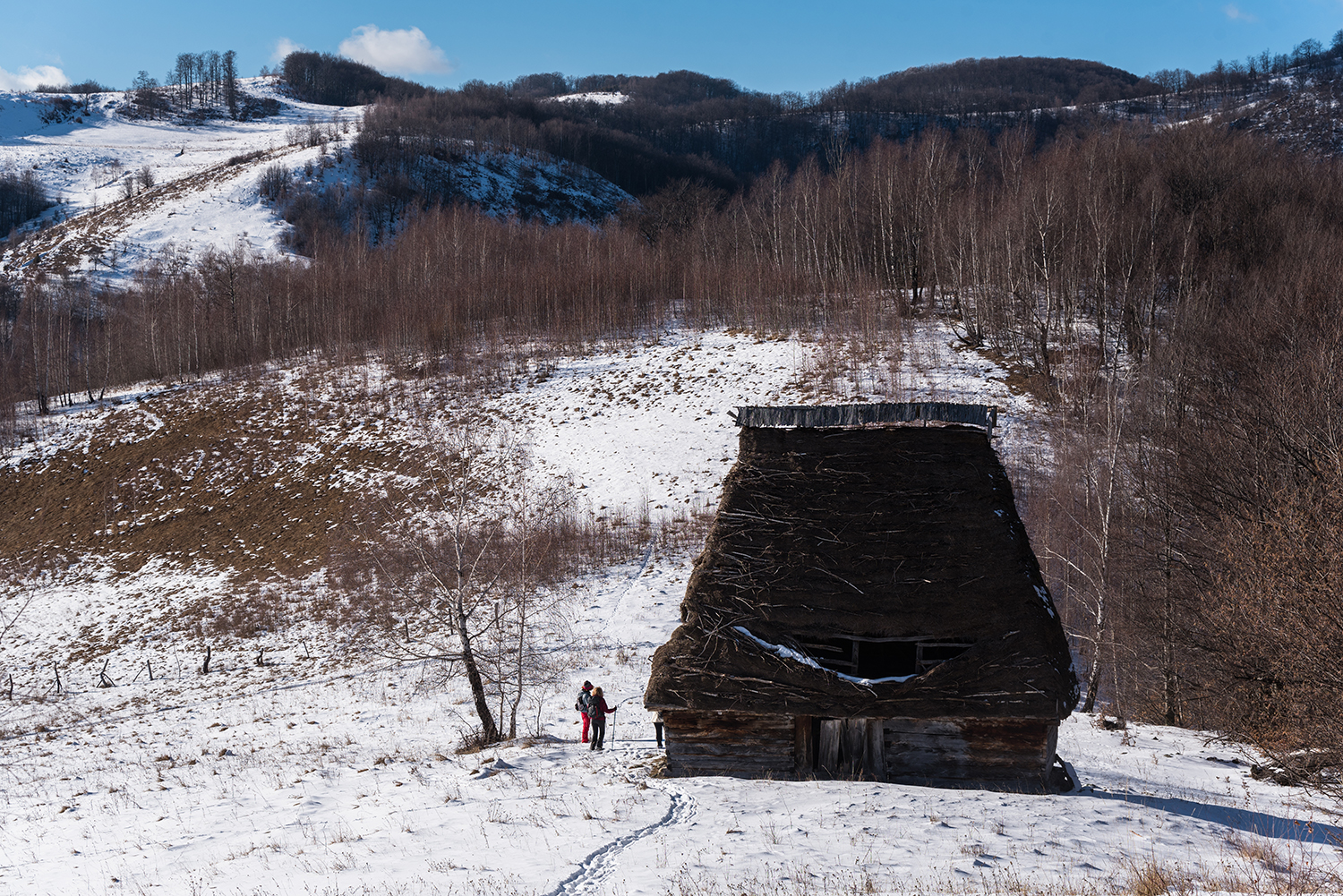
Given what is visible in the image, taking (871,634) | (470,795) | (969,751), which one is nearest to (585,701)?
(470,795)

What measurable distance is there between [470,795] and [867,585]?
6.95 meters

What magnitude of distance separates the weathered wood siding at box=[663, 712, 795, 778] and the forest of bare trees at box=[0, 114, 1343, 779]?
7764 millimetres

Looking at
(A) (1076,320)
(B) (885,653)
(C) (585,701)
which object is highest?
(A) (1076,320)

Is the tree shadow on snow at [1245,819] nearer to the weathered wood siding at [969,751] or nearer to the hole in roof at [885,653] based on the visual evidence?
the weathered wood siding at [969,751]

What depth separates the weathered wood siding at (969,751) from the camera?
10.7 meters

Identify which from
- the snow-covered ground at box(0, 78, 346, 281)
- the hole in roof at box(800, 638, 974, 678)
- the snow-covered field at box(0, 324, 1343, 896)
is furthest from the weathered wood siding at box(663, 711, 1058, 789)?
the snow-covered ground at box(0, 78, 346, 281)

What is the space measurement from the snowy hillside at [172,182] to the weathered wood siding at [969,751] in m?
78.2

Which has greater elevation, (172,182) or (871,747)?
(172,182)

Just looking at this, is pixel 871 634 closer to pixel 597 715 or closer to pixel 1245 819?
pixel 1245 819

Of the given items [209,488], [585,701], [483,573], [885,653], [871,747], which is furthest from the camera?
[209,488]

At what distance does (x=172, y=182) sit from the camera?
103000mm

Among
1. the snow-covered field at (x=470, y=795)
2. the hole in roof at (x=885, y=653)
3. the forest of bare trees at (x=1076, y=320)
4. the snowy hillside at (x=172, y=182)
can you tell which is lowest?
the snow-covered field at (x=470, y=795)

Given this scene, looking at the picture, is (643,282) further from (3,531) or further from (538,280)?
(3,531)

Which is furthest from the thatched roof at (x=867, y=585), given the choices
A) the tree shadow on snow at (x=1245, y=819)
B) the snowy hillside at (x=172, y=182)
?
the snowy hillside at (x=172, y=182)
